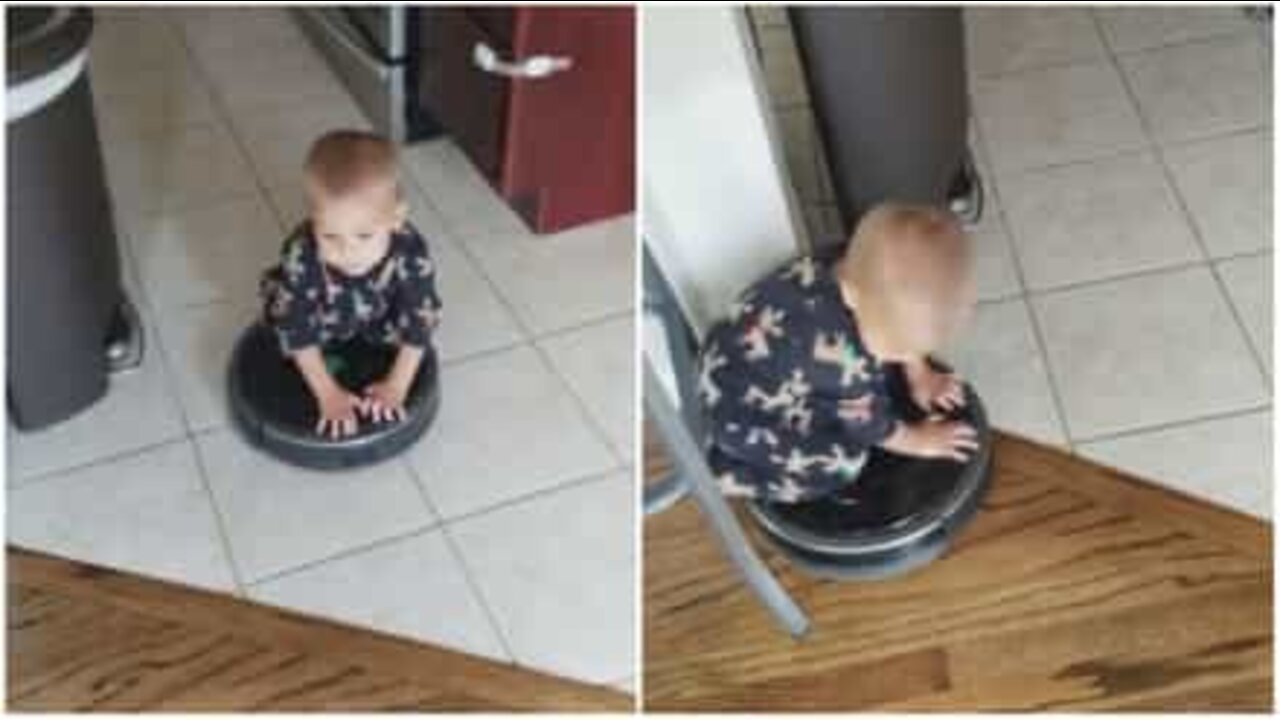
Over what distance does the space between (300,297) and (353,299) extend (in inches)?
1.7

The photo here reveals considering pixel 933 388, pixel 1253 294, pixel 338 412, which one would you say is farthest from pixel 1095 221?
pixel 338 412

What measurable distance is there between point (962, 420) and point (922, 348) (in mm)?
199

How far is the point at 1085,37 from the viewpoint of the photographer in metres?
1.54

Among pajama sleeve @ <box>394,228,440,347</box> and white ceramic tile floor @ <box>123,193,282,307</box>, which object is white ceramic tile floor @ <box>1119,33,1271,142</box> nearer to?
pajama sleeve @ <box>394,228,440,347</box>

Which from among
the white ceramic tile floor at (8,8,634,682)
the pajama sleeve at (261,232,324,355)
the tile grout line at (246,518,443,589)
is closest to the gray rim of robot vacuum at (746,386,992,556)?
the white ceramic tile floor at (8,8,634,682)

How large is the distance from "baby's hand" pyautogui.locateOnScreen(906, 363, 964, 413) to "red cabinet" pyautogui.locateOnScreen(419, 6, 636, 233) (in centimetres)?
26

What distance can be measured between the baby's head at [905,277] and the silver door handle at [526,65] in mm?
315

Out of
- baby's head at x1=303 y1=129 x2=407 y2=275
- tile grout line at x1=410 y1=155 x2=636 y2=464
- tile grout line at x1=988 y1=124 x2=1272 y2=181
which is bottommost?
tile grout line at x1=410 y1=155 x2=636 y2=464

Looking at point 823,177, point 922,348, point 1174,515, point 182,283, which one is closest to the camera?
point 922,348

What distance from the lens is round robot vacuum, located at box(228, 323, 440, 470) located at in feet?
4.55

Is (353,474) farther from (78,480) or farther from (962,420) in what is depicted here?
(962,420)

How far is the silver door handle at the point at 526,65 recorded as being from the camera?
126 cm

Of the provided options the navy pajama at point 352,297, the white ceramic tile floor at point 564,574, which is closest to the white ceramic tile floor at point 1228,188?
the white ceramic tile floor at point 564,574

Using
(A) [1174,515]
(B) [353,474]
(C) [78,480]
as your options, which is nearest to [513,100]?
(B) [353,474]
